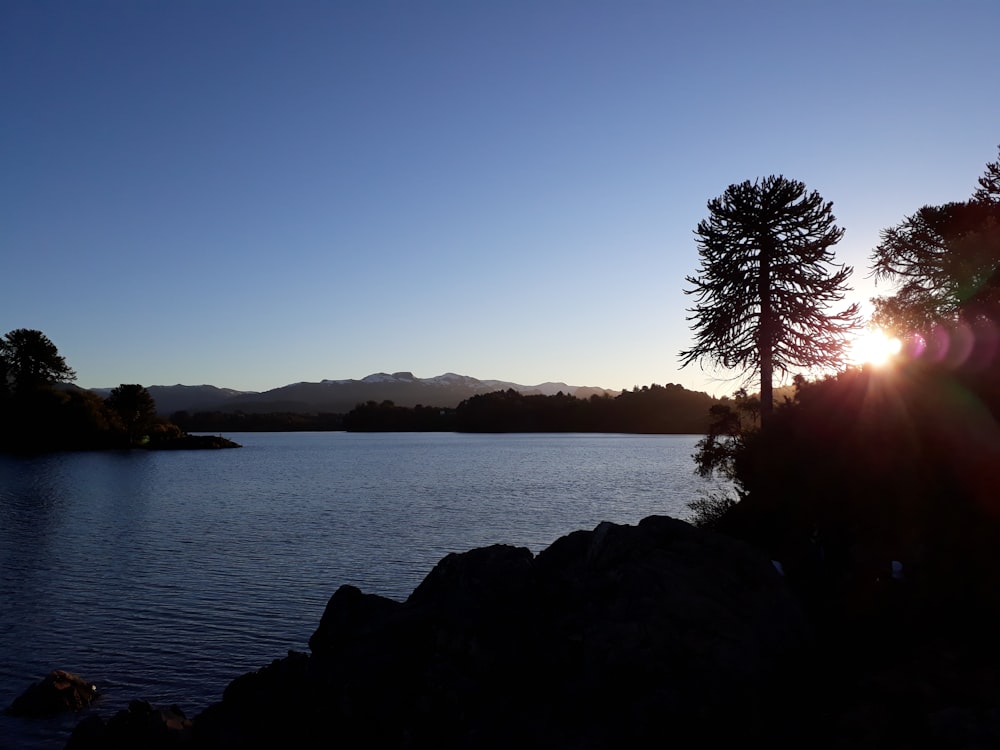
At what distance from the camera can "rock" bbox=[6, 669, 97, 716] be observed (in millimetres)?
14570

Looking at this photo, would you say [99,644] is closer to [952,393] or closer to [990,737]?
[990,737]

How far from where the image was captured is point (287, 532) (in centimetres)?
3541

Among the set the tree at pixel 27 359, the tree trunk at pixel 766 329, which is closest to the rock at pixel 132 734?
the tree trunk at pixel 766 329

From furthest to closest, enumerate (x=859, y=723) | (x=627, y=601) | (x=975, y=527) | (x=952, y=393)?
(x=952, y=393), (x=975, y=527), (x=627, y=601), (x=859, y=723)

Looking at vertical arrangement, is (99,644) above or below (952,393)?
below

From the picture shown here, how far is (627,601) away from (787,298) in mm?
22909

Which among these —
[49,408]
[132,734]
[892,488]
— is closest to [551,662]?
[132,734]

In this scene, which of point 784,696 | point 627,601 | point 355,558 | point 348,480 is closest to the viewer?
point 784,696

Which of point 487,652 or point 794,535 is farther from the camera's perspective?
point 794,535

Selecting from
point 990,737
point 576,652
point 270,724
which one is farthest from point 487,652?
point 990,737

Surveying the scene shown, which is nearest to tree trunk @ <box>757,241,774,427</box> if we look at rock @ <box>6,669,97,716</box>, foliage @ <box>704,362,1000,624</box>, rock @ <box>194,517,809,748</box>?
foliage @ <box>704,362,1000,624</box>

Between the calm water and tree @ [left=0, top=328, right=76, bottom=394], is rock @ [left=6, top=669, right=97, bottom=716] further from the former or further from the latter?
tree @ [left=0, top=328, right=76, bottom=394]

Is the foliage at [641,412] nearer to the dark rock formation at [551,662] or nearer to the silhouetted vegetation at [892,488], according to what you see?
the silhouetted vegetation at [892,488]

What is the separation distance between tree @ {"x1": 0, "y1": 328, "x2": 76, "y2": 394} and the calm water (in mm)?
55093
